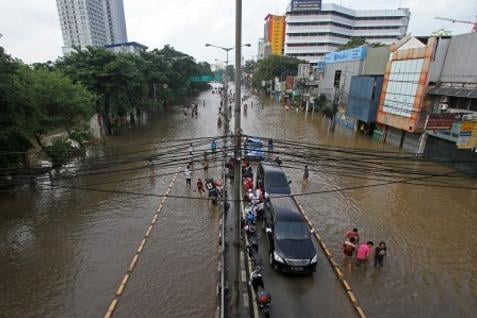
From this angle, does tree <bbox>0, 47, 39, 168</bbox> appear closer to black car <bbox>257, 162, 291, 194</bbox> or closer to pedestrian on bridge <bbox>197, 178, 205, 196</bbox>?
pedestrian on bridge <bbox>197, 178, 205, 196</bbox>

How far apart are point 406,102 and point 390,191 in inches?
409

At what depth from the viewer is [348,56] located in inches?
1506

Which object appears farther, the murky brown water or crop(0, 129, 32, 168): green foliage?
crop(0, 129, 32, 168): green foliage

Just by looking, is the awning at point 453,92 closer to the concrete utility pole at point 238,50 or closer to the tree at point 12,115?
the concrete utility pole at point 238,50

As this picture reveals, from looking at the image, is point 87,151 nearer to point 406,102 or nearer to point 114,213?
point 114,213

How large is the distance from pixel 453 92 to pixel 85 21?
127483 millimetres

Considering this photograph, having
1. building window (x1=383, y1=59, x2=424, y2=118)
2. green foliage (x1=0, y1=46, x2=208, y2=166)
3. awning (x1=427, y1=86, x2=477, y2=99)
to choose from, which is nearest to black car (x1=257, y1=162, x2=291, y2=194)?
green foliage (x1=0, y1=46, x2=208, y2=166)

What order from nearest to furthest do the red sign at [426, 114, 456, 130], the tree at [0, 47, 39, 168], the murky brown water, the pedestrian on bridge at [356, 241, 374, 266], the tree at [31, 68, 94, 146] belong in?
1. the murky brown water
2. the pedestrian on bridge at [356, 241, 374, 266]
3. the tree at [0, 47, 39, 168]
4. the tree at [31, 68, 94, 146]
5. the red sign at [426, 114, 456, 130]

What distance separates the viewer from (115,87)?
1160 inches

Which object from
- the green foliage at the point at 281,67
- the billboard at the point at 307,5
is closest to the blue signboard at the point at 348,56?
the green foliage at the point at 281,67

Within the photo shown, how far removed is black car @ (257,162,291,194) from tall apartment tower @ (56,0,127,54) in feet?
367

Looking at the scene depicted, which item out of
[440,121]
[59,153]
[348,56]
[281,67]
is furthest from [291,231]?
[281,67]

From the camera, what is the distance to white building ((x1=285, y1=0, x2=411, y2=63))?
8412cm

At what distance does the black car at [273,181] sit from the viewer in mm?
14508
